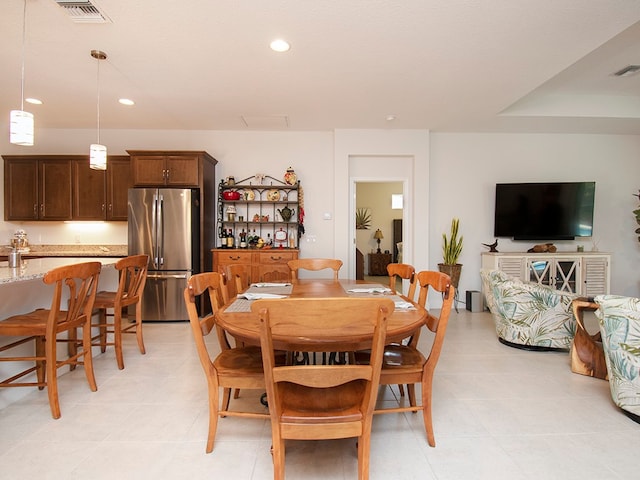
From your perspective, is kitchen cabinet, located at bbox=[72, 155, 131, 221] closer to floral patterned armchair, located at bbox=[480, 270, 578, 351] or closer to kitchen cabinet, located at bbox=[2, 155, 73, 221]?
kitchen cabinet, located at bbox=[2, 155, 73, 221]

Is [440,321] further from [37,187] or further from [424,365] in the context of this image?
[37,187]

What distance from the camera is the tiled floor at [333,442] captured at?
162 centimetres

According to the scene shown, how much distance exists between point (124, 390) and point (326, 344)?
1.95 metres

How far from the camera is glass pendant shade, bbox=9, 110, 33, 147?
2057 millimetres

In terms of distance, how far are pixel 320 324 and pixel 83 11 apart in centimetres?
271

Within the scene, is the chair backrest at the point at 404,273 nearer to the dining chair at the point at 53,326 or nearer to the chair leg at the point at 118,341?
the dining chair at the point at 53,326

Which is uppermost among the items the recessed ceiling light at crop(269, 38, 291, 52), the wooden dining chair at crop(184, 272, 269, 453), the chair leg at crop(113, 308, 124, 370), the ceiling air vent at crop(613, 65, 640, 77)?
the ceiling air vent at crop(613, 65, 640, 77)

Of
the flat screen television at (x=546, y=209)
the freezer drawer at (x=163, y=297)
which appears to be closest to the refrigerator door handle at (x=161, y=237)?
the freezer drawer at (x=163, y=297)

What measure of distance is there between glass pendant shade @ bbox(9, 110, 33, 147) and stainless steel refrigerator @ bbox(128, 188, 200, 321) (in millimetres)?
2073

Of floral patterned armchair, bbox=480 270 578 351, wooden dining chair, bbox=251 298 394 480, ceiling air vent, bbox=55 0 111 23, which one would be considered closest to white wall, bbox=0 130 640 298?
floral patterned armchair, bbox=480 270 578 351

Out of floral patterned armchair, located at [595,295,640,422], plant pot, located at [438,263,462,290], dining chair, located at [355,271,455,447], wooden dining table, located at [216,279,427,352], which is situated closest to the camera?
wooden dining table, located at [216,279,427,352]

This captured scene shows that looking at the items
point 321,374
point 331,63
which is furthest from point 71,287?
point 331,63

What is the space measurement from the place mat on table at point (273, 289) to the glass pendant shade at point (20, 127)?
1762mm

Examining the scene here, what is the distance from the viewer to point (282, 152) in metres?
4.95
